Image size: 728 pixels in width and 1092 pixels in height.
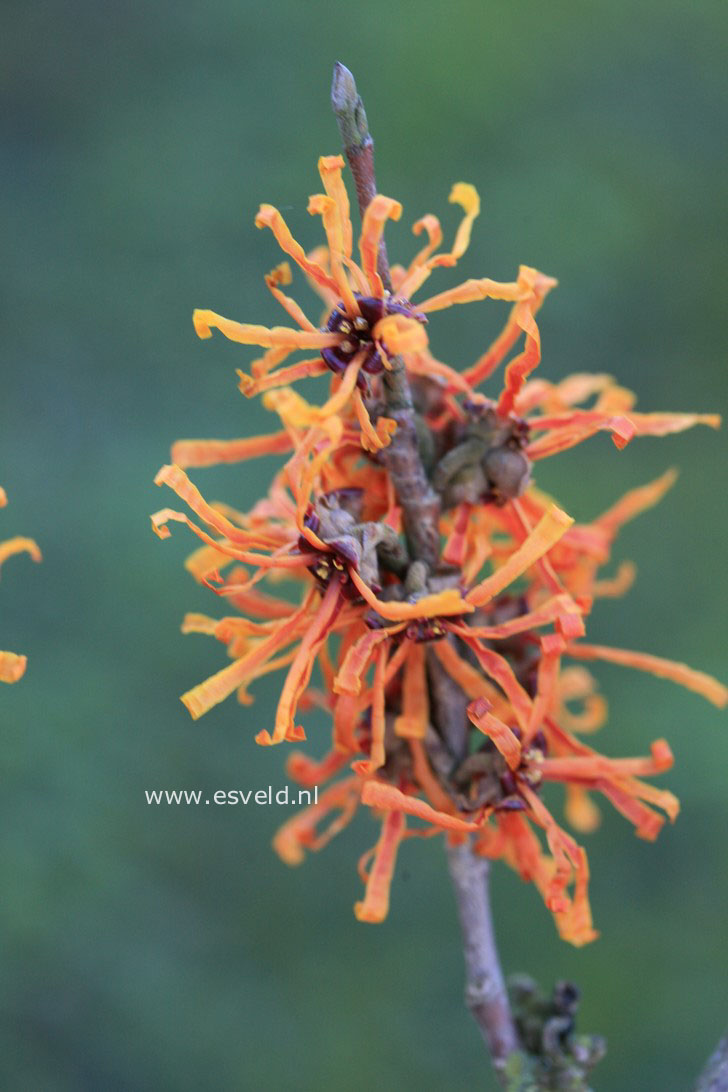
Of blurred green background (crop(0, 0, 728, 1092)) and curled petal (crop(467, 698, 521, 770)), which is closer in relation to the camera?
curled petal (crop(467, 698, 521, 770))

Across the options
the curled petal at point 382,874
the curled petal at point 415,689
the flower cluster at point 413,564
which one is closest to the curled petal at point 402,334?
the flower cluster at point 413,564

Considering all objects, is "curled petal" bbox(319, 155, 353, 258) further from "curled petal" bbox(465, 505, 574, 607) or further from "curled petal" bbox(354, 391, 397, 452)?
"curled petal" bbox(465, 505, 574, 607)

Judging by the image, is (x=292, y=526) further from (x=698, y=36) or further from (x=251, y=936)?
(x=698, y=36)

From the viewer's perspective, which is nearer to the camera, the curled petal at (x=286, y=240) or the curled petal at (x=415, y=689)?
the curled petal at (x=286, y=240)

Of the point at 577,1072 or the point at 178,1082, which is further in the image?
the point at 178,1082

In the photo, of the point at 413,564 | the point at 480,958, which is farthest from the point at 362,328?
the point at 480,958

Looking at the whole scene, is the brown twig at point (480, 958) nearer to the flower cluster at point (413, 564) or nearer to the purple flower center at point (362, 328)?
the flower cluster at point (413, 564)

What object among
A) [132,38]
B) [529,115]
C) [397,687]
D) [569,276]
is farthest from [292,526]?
[132,38]

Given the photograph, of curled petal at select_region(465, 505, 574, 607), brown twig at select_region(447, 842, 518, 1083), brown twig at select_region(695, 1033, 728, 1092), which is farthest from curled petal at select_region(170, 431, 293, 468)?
brown twig at select_region(695, 1033, 728, 1092)
